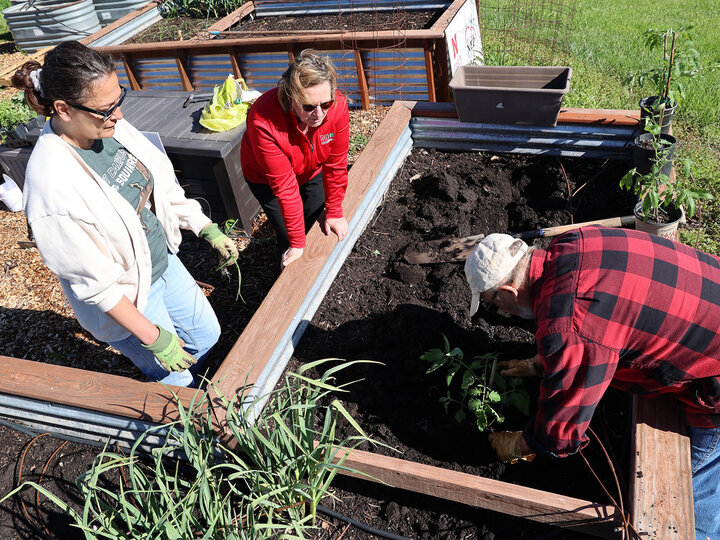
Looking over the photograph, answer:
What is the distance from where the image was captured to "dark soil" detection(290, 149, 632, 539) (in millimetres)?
2086

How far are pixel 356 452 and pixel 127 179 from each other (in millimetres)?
1430

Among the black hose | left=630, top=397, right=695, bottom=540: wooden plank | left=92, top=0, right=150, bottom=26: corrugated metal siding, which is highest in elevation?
left=92, top=0, right=150, bottom=26: corrugated metal siding

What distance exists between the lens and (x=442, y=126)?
3.69m

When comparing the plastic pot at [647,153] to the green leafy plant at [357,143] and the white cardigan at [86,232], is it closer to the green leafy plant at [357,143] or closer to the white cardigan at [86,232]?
the green leafy plant at [357,143]

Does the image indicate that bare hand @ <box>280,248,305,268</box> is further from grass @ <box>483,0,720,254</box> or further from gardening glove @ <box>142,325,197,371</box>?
grass @ <box>483,0,720,254</box>

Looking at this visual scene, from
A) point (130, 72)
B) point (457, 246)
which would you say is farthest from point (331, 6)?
point (457, 246)

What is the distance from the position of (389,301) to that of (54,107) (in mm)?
1714

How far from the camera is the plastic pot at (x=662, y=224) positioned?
108 inches

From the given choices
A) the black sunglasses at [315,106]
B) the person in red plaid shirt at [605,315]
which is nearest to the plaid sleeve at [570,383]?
the person in red plaid shirt at [605,315]

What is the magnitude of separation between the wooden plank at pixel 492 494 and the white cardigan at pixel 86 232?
1107mm

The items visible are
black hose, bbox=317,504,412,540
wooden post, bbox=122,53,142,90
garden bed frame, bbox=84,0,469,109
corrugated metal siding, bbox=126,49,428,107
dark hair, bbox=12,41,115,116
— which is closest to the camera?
dark hair, bbox=12,41,115,116

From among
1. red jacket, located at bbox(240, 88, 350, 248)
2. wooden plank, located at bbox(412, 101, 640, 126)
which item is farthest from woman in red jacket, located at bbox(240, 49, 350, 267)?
wooden plank, located at bbox(412, 101, 640, 126)

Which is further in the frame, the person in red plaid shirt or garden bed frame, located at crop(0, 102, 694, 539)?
garden bed frame, located at crop(0, 102, 694, 539)

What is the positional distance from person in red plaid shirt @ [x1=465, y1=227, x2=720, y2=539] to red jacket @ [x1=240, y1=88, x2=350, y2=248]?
113cm
